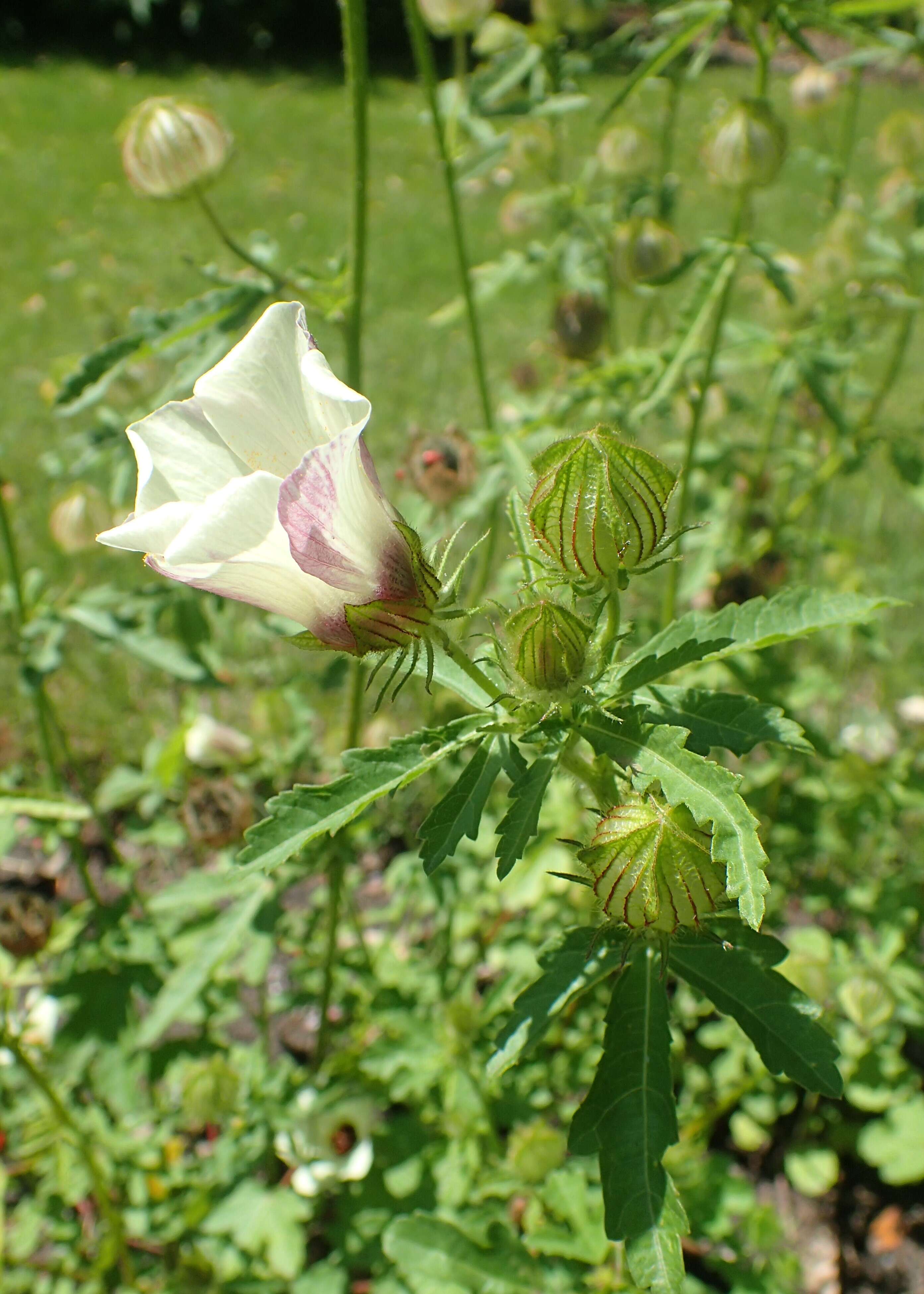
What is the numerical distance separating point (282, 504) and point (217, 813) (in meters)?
1.47

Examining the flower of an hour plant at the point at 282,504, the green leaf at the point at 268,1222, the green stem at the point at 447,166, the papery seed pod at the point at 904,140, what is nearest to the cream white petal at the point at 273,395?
the flower of an hour plant at the point at 282,504

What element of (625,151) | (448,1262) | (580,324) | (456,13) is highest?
(456,13)

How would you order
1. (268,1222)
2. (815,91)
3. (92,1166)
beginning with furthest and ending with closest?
(815,91), (268,1222), (92,1166)

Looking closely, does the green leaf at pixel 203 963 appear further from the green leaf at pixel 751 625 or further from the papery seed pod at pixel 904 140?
the papery seed pod at pixel 904 140

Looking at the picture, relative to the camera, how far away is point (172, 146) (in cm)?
211

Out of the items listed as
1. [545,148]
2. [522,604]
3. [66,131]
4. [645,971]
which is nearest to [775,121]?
[545,148]

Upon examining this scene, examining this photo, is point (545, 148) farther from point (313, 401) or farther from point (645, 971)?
point (645, 971)

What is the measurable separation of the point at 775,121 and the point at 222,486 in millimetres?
1471

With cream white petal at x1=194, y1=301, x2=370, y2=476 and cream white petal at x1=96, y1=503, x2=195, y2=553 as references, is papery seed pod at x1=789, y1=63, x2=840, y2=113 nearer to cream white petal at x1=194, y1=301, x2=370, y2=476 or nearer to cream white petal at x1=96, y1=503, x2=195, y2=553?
cream white petal at x1=194, y1=301, x2=370, y2=476

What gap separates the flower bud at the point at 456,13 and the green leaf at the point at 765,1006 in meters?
2.29

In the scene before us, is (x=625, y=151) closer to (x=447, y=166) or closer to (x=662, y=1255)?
(x=447, y=166)

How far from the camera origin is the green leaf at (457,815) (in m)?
1.17

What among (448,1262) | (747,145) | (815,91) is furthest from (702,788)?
(815,91)

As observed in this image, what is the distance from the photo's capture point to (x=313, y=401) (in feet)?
3.84
